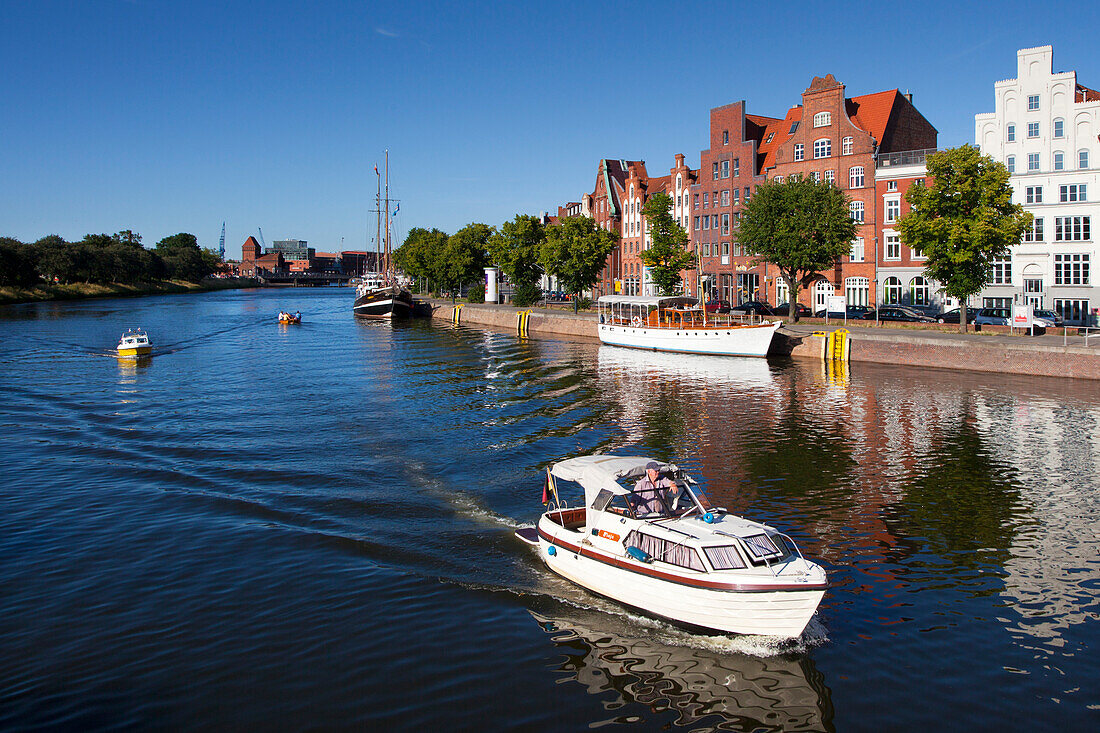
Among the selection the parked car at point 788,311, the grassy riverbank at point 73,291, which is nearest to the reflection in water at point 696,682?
the parked car at point 788,311

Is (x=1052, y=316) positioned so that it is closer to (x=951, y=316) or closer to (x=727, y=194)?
(x=951, y=316)

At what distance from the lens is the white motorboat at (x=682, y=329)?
57125 millimetres

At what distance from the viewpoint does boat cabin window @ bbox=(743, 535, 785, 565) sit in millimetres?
13938

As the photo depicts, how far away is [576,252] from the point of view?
289 ft

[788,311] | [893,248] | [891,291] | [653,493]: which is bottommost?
[653,493]

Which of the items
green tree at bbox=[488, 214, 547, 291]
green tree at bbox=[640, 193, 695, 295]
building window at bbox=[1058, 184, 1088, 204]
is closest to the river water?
building window at bbox=[1058, 184, 1088, 204]

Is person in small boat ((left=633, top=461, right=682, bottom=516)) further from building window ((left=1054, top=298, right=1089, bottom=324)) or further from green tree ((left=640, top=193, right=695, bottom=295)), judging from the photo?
green tree ((left=640, top=193, right=695, bottom=295))

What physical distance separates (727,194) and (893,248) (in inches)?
862

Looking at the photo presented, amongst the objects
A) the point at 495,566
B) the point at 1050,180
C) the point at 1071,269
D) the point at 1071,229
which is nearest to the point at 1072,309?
the point at 1071,269

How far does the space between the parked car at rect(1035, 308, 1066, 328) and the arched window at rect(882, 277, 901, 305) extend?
11875 millimetres

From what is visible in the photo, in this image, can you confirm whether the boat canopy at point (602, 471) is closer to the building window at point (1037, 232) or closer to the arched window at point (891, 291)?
the building window at point (1037, 232)

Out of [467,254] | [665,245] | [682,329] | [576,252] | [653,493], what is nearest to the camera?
[653,493]

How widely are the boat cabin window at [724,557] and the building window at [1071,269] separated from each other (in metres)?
60.2

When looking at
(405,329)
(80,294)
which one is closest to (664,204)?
(405,329)
